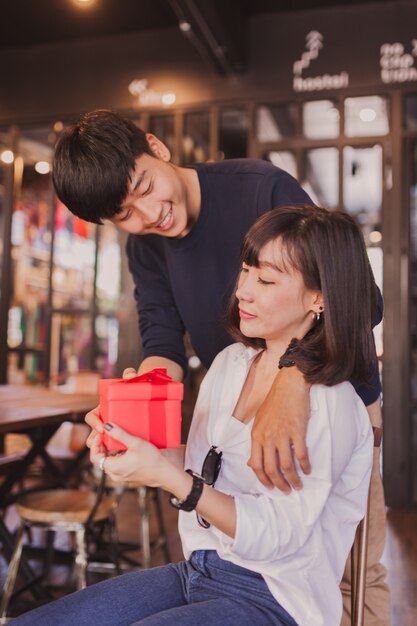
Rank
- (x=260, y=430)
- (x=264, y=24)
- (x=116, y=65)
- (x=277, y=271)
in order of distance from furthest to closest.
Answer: (x=116, y=65) < (x=264, y=24) < (x=277, y=271) < (x=260, y=430)

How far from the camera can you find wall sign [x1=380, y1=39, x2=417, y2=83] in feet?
15.7

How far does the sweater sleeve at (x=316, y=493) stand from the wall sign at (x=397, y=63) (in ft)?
13.3

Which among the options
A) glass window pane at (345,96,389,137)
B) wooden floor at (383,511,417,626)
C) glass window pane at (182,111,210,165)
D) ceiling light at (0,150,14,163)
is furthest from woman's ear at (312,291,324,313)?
ceiling light at (0,150,14,163)

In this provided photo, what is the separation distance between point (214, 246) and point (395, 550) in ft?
8.87

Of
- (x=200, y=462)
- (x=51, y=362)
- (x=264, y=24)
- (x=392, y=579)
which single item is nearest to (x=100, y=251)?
(x=51, y=362)

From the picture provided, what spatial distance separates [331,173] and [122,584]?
30.0 ft

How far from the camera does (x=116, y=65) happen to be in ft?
18.0

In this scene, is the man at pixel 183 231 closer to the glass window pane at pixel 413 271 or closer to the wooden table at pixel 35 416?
the wooden table at pixel 35 416

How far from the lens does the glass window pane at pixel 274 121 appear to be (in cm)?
523

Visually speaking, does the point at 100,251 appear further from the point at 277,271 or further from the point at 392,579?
the point at 277,271

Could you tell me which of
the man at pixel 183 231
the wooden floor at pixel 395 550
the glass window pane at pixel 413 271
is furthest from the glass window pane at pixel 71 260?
the man at pixel 183 231

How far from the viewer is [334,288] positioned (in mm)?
1318

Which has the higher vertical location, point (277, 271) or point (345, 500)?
point (277, 271)

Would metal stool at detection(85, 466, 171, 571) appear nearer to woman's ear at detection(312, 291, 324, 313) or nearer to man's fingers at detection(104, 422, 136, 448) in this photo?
woman's ear at detection(312, 291, 324, 313)
